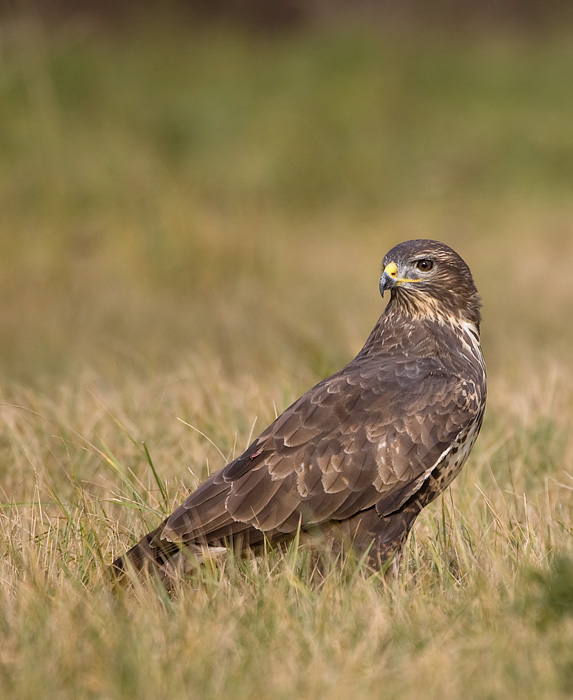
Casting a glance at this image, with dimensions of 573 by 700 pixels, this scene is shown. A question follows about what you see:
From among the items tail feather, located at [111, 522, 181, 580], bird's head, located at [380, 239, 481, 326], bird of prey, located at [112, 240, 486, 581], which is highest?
bird's head, located at [380, 239, 481, 326]

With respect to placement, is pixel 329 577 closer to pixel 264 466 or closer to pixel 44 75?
pixel 264 466

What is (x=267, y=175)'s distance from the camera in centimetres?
1260

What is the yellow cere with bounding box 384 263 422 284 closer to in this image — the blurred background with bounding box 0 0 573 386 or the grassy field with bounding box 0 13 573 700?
the grassy field with bounding box 0 13 573 700

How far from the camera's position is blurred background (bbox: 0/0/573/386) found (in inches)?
331

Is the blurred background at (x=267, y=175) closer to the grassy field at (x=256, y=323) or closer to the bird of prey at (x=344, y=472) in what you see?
the grassy field at (x=256, y=323)

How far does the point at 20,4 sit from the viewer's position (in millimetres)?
14312

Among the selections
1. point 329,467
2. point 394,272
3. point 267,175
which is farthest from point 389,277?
point 267,175

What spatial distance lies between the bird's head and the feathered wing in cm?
51

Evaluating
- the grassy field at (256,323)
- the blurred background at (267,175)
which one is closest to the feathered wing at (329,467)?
the grassy field at (256,323)

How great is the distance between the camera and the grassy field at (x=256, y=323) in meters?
2.85

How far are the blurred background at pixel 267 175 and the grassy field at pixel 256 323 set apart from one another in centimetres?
4

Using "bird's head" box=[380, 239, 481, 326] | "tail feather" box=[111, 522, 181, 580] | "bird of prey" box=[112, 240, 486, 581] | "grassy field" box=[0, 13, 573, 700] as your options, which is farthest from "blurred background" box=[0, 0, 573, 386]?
"tail feather" box=[111, 522, 181, 580]

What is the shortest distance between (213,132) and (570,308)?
5.90m

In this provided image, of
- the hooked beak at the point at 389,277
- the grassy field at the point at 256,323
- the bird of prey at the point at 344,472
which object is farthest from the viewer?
the hooked beak at the point at 389,277
